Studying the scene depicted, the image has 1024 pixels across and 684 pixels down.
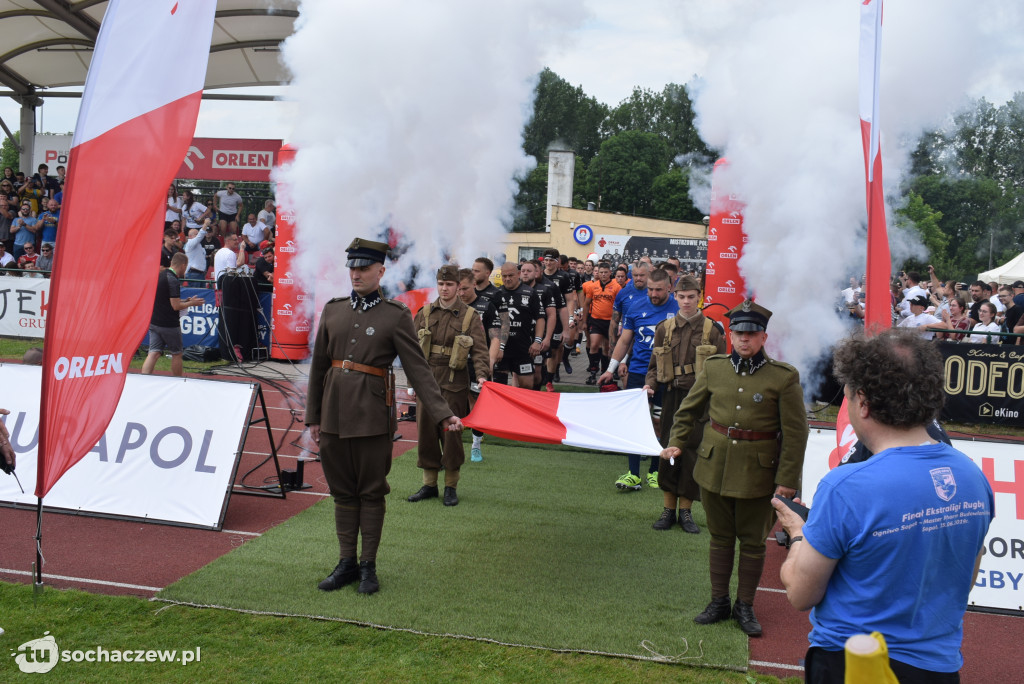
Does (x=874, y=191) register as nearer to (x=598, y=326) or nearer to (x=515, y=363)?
(x=515, y=363)

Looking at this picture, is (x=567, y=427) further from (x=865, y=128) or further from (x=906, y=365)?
(x=906, y=365)

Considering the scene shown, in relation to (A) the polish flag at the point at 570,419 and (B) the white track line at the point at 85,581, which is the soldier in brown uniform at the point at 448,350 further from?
(B) the white track line at the point at 85,581

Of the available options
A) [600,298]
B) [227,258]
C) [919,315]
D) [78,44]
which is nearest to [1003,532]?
[919,315]

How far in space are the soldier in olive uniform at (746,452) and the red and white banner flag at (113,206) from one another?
3302 millimetres

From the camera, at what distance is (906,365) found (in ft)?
7.54

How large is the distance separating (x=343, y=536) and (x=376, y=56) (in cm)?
630

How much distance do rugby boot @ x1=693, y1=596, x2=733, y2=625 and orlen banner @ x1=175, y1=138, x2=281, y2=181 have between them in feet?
79.8

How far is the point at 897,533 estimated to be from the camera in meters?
2.19

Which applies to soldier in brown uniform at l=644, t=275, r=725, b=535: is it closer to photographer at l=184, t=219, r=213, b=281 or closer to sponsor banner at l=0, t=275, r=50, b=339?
photographer at l=184, t=219, r=213, b=281

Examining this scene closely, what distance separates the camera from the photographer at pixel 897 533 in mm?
2199

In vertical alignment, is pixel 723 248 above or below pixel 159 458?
above

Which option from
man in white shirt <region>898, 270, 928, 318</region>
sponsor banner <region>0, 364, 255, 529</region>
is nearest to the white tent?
A: man in white shirt <region>898, 270, 928, 318</region>

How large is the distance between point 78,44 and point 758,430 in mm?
21788

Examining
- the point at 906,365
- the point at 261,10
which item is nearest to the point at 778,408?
the point at 906,365
